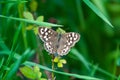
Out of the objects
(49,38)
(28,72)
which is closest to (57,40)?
(49,38)

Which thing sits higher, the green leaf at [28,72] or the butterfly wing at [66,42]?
the butterfly wing at [66,42]

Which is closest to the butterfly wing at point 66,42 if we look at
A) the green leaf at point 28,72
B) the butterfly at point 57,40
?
the butterfly at point 57,40

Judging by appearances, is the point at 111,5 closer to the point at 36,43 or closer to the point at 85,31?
the point at 85,31

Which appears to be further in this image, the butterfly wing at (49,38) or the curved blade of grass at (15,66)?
the butterfly wing at (49,38)

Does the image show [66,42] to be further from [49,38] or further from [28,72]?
[28,72]

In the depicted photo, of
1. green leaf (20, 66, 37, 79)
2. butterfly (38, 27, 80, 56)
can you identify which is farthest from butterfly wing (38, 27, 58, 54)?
green leaf (20, 66, 37, 79)

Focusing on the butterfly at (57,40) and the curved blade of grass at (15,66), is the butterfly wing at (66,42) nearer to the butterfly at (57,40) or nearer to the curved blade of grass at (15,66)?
the butterfly at (57,40)

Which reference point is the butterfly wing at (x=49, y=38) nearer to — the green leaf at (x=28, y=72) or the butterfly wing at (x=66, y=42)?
the butterfly wing at (x=66, y=42)
